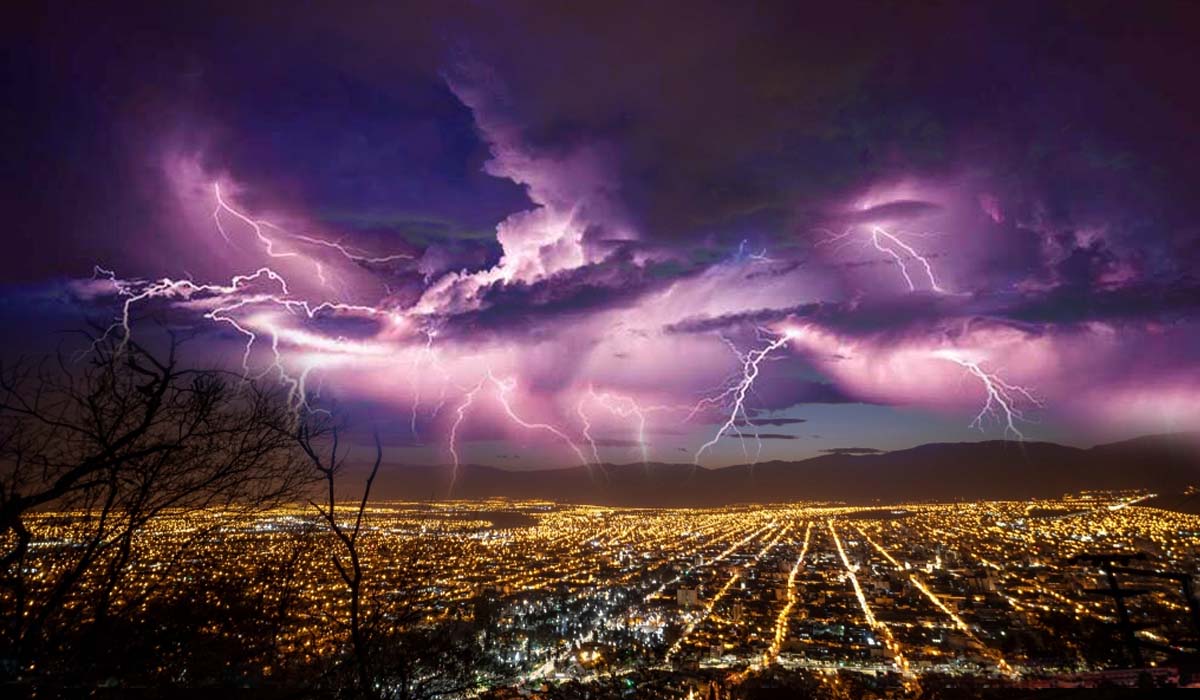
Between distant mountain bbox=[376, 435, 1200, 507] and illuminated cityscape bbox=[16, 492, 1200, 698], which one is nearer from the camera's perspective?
illuminated cityscape bbox=[16, 492, 1200, 698]

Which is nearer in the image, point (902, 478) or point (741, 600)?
point (741, 600)

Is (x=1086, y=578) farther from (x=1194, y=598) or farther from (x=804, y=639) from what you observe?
(x=1194, y=598)

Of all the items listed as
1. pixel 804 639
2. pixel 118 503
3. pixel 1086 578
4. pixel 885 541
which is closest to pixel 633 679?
pixel 804 639

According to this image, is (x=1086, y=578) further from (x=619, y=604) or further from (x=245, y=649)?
(x=245, y=649)

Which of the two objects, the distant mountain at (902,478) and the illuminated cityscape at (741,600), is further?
the distant mountain at (902,478)

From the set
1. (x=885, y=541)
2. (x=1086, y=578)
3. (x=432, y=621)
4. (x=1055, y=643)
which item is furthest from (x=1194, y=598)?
(x=885, y=541)

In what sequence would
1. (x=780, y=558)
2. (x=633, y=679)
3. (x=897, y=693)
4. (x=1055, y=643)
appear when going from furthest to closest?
1. (x=780, y=558)
2. (x=1055, y=643)
3. (x=633, y=679)
4. (x=897, y=693)

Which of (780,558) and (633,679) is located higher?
(633,679)

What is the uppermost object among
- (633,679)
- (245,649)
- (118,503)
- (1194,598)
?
(118,503)

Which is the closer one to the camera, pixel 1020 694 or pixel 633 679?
pixel 1020 694

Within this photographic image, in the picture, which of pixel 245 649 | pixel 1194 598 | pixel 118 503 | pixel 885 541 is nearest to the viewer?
pixel 118 503
